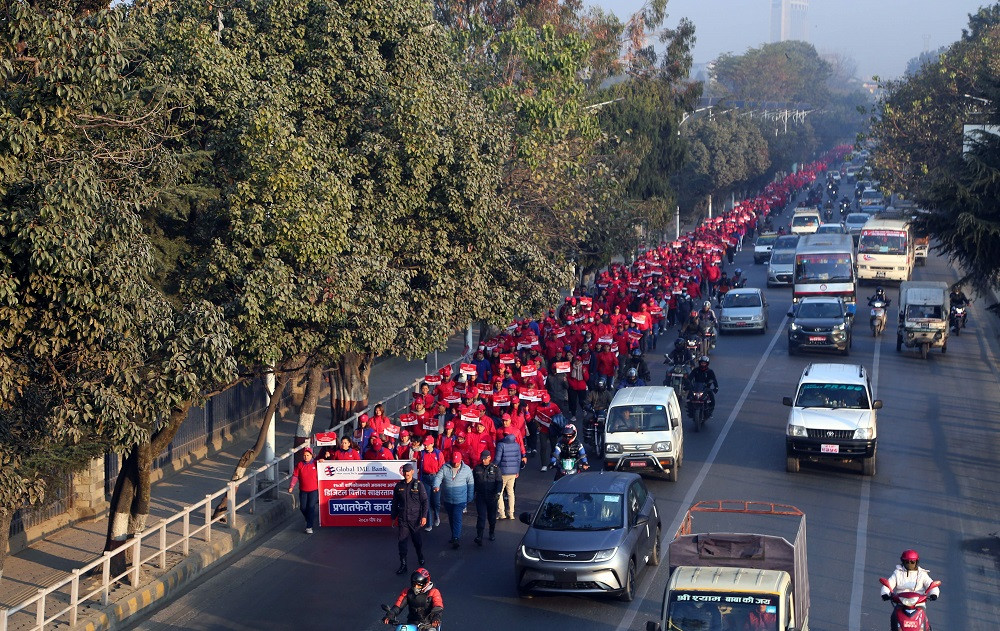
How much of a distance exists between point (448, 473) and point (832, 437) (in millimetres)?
7088

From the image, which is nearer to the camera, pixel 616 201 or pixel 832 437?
pixel 832 437

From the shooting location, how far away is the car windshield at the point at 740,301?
36.6 metres

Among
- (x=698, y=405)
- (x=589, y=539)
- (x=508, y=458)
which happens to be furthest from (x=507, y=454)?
(x=698, y=405)

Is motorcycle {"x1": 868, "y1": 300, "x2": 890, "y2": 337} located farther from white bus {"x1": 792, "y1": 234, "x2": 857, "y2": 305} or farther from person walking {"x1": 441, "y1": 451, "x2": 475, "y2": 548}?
person walking {"x1": 441, "y1": 451, "x2": 475, "y2": 548}

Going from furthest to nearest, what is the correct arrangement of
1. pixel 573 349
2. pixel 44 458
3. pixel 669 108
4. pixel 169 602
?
pixel 669 108 < pixel 573 349 < pixel 169 602 < pixel 44 458

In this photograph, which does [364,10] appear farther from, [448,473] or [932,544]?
[932,544]

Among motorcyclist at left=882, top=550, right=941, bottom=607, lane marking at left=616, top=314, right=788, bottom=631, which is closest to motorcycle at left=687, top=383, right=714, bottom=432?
lane marking at left=616, top=314, right=788, bottom=631

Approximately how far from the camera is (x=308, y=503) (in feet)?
58.1

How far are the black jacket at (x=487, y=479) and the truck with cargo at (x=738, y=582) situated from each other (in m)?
4.76

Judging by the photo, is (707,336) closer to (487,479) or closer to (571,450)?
(571,450)

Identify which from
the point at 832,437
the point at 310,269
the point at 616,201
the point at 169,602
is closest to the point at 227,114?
the point at 310,269

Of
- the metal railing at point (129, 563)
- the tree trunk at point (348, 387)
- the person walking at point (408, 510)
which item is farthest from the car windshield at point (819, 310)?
the person walking at point (408, 510)

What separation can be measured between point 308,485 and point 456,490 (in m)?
2.53

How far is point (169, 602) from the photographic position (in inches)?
587
